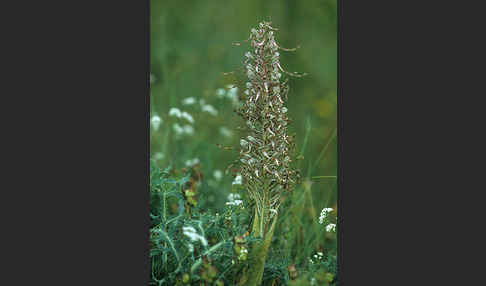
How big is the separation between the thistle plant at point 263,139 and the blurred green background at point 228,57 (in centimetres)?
235

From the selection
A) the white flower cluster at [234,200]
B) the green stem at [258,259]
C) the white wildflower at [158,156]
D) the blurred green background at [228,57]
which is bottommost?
the green stem at [258,259]

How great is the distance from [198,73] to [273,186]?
150 inches

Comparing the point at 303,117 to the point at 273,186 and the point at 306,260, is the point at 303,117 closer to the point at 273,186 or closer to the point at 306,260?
the point at 306,260

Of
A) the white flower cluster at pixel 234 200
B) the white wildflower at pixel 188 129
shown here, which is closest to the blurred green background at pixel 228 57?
the white wildflower at pixel 188 129

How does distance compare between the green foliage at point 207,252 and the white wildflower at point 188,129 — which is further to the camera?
the white wildflower at point 188,129

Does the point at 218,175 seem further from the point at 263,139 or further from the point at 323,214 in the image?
the point at 263,139

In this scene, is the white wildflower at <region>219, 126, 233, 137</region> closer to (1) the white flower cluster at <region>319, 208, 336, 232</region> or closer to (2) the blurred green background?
(2) the blurred green background

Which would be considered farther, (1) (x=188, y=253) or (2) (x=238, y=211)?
(2) (x=238, y=211)

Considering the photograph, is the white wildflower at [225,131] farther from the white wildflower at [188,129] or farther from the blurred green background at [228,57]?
the white wildflower at [188,129]

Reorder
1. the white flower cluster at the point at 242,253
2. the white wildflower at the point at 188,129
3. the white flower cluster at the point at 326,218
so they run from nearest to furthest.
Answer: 1. the white flower cluster at the point at 242,253
2. the white flower cluster at the point at 326,218
3. the white wildflower at the point at 188,129

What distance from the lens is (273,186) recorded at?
2875 millimetres

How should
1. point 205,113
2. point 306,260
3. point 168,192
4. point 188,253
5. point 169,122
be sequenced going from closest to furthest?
point 188,253
point 168,192
point 306,260
point 169,122
point 205,113

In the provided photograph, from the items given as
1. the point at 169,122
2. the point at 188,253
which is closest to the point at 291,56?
the point at 169,122

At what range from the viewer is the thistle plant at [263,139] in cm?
273
